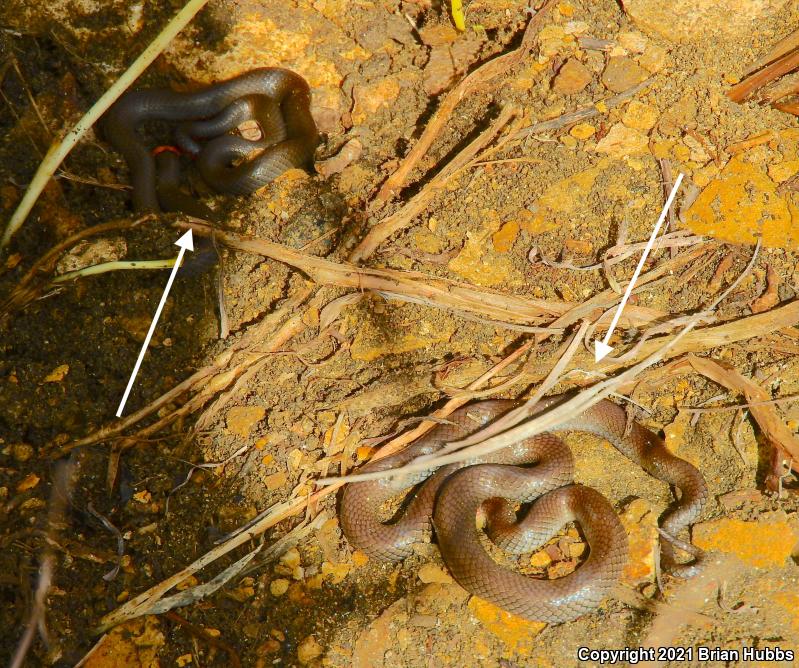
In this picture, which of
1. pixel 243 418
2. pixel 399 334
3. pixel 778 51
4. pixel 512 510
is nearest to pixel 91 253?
pixel 243 418

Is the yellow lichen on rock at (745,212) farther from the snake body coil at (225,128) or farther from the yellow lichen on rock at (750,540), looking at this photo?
the snake body coil at (225,128)

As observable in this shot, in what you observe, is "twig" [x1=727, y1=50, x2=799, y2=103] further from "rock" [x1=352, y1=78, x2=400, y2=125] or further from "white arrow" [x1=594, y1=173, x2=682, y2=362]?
"rock" [x1=352, y1=78, x2=400, y2=125]

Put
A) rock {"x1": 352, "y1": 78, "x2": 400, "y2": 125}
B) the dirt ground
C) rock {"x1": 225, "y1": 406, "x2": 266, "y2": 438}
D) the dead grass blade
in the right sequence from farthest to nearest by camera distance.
Answer: rock {"x1": 352, "y1": 78, "x2": 400, "y2": 125}
rock {"x1": 225, "y1": 406, "x2": 266, "y2": 438}
the dead grass blade
the dirt ground

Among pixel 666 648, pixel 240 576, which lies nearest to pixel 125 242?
pixel 240 576

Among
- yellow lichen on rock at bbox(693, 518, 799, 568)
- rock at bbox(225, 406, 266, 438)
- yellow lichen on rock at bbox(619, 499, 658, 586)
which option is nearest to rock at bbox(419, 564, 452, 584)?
yellow lichen on rock at bbox(619, 499, 658, 586)

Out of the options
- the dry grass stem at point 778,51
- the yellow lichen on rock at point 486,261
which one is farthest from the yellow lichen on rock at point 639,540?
the dry grass stem at point 778,51
